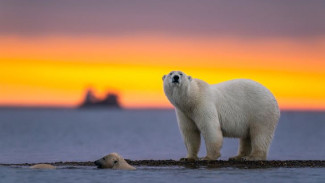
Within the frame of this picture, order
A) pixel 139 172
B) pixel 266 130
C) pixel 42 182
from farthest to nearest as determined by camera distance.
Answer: pixel 266 130, pixel 139 172, pixel 42 182

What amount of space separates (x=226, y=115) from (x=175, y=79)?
107 inches

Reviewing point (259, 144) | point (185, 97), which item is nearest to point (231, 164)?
point (259, 144)

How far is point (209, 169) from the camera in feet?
76.2

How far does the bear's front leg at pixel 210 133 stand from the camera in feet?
79.0

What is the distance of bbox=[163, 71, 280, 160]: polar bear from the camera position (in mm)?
24156

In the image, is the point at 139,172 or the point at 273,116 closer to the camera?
the point at 139,172

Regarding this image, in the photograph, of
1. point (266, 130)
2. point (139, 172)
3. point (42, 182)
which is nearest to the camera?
point (42, 182)

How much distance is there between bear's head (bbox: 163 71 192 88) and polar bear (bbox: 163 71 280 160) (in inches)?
8.8

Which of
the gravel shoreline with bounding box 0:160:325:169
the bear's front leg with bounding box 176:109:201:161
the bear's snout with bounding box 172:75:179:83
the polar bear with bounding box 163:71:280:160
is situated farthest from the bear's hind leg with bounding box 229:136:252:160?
the bear's snout with bounding box 172:75:179:83

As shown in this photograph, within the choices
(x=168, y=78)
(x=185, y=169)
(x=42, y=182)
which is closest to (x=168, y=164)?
(x=185, y=169)

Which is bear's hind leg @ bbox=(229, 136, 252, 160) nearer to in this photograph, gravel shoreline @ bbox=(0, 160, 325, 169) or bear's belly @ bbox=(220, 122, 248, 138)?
bear's belly @ bbox=(220, 122, 248, 138)

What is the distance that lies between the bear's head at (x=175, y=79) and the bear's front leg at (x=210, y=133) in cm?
132

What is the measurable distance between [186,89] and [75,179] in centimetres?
457

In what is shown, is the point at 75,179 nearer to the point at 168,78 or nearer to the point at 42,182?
the point at 42,182
